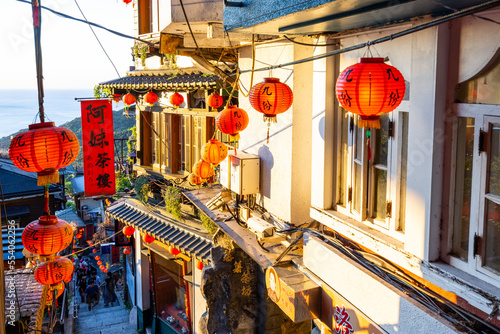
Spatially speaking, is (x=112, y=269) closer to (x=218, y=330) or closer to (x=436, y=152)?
(x=218, y=330)

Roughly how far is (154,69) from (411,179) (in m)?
14.4

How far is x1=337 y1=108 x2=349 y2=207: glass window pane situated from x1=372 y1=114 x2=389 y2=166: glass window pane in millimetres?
869

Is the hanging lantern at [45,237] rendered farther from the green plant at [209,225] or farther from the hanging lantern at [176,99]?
the hanging lantern at [176,99]

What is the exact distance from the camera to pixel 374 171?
547cm

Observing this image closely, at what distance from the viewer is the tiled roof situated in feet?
42.1

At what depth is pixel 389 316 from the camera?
4598 mm

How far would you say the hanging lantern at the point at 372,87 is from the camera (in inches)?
163

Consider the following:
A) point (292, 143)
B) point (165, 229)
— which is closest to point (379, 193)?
point (292, 143)

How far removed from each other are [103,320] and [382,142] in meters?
19.7

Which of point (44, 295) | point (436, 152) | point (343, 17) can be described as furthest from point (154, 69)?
point (436, 152)

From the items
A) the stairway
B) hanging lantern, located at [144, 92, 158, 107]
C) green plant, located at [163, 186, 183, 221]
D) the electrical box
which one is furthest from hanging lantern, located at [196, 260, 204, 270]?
the stairway

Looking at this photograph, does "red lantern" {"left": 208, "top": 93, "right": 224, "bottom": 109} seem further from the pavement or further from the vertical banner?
the pavement

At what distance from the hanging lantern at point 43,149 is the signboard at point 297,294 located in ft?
15.4

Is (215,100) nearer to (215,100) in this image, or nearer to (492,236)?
(215,100)
